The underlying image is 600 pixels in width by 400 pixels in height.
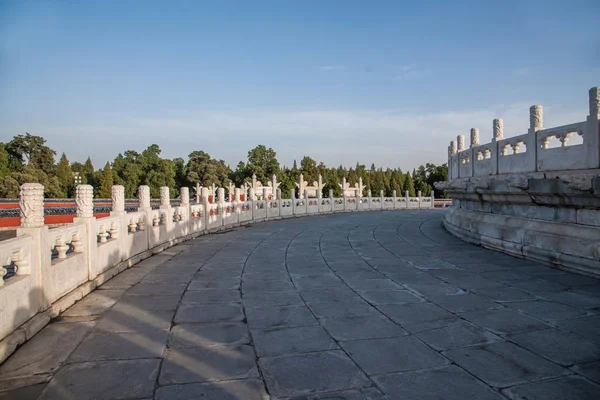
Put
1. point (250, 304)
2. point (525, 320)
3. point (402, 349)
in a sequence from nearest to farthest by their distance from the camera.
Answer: point (402, 349), point (525, 320), point (250, 304)

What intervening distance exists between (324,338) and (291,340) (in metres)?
0.27

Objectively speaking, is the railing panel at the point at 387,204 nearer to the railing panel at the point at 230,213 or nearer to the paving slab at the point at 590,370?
the railing panel at the point at 230,213

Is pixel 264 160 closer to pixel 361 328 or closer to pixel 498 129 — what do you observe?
pixel 498 129

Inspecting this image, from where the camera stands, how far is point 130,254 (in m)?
6.77

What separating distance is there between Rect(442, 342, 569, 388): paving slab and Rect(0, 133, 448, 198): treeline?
33.7 m

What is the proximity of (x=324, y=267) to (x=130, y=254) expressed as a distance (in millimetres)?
3168

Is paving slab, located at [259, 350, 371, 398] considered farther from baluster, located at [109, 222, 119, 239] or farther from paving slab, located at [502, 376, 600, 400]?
baluster, located at [109, 222, 119, 239]

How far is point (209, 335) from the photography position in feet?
11.3

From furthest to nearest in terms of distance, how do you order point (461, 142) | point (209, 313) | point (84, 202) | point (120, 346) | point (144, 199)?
point (461, 142)
point (144, 199)
point (84, 202)
point (209, 313)
point (120, 346)

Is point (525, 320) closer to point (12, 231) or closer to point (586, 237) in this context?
point (586, 237)

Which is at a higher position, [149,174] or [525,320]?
[149,174]

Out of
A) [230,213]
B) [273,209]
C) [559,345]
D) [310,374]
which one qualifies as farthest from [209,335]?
[273,209]

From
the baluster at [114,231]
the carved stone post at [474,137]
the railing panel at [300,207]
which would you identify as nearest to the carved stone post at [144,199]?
the baluster at [114,231]

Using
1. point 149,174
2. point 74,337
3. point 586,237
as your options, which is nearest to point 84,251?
point 74,337
